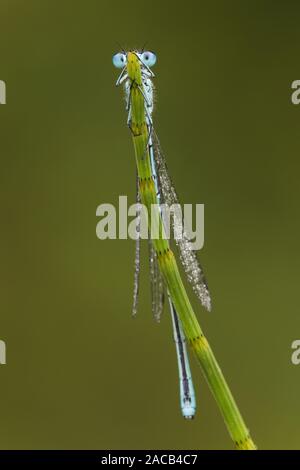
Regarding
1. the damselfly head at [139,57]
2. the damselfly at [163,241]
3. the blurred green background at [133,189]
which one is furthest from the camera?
the blurred green background at [133,189]

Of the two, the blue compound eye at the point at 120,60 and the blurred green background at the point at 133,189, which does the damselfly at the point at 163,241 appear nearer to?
the blue compound eye at the point at 120,60

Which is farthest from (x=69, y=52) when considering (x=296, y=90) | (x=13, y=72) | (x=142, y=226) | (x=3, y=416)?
(x=142, y=226)

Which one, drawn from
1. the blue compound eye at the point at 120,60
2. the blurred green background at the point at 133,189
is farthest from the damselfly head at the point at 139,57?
the blurred green background at the point at 133,189

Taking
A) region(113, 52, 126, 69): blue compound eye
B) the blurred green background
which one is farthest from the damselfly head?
the blurred green background

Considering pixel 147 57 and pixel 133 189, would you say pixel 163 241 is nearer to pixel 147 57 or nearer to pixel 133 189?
pixel 147 57

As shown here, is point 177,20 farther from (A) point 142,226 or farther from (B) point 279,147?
(A) point 142,226

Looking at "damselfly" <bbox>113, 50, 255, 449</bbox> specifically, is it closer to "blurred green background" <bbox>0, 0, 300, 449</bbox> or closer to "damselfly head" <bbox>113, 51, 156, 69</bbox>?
"damselfly head" <bbox>113, 51, 156, 69</bbox>

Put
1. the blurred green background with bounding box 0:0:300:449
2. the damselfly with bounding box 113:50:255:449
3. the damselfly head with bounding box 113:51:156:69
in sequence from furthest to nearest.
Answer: the blurred green background with bounding box 0:0:300:449 < the damselfly head with bounding box 113:51:156:69 < the damselfly with bounding box 113:50:255:449

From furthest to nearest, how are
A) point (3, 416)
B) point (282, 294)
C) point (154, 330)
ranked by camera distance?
point (282, 294) < point (154, 330) < point (3, 416)
